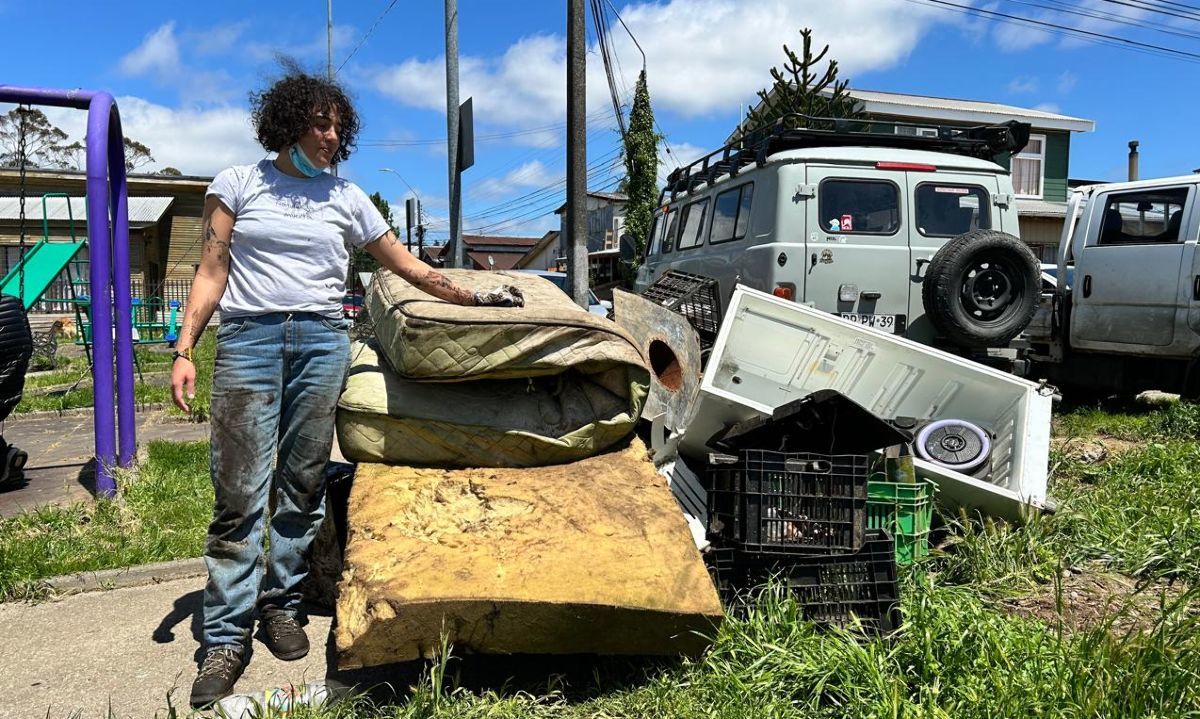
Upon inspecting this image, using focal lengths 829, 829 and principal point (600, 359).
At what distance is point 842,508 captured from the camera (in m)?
3.06

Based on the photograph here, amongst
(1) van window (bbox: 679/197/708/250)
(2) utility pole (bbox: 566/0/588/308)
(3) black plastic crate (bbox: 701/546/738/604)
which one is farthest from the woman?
(2) utility pole (bbox: 566/0/588/308)

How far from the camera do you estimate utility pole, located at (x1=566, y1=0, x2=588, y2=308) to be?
9.09m

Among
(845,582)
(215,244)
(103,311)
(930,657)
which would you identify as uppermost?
(215,244)

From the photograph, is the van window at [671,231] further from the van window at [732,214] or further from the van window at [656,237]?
the van window at [732,214]

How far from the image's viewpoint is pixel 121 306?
478cm

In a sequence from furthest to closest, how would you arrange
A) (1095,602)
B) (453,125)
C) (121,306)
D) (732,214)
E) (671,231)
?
(453,125) < (671,231) < (732,214) < (121,306) < (1095,602)

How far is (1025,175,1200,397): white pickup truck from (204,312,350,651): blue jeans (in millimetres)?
7095

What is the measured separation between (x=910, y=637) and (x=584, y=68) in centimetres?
785

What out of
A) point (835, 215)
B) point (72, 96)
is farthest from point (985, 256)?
point (72, 96)

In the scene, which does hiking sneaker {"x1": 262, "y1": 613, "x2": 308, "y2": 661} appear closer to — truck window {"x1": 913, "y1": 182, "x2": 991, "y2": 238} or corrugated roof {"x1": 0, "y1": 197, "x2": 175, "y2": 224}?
truck window {"x1": 913, "y1": 182, "x2": 991, "y2": 238}

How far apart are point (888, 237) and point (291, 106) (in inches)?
190

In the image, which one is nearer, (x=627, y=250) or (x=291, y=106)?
Result: (x=291, y=106)

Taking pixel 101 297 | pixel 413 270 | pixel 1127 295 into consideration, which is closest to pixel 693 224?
pixel 1127 295

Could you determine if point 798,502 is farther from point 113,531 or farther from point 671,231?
point 671,231
